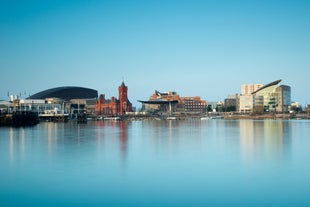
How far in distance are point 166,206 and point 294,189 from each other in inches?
172

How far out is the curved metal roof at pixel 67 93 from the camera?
12938 cm

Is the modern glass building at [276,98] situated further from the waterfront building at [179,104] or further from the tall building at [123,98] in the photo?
the tall building at [123,98]

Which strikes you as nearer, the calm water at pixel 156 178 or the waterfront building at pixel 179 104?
the calm water at pixel 156 178

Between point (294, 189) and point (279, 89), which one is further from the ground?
point (279, 89)

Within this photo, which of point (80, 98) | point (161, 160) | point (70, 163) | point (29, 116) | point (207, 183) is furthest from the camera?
point (80, 98)

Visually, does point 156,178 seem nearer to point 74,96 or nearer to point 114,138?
point 114,138

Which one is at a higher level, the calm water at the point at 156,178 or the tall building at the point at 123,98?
the tall building at the point at 123,98

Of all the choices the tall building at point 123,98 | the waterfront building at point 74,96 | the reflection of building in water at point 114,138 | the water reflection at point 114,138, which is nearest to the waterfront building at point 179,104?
the tall building at point 123,98

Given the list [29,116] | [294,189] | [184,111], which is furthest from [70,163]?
[184,111]

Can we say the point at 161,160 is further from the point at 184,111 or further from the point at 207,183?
the point at 184,111

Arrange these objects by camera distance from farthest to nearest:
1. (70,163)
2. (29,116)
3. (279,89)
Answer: (279,89)
(29,116)
(70,163)

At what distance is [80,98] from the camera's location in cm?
13575

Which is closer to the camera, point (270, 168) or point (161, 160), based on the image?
point (270, 168)

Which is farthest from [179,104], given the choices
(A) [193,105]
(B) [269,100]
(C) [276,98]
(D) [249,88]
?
(C) [276,98]
